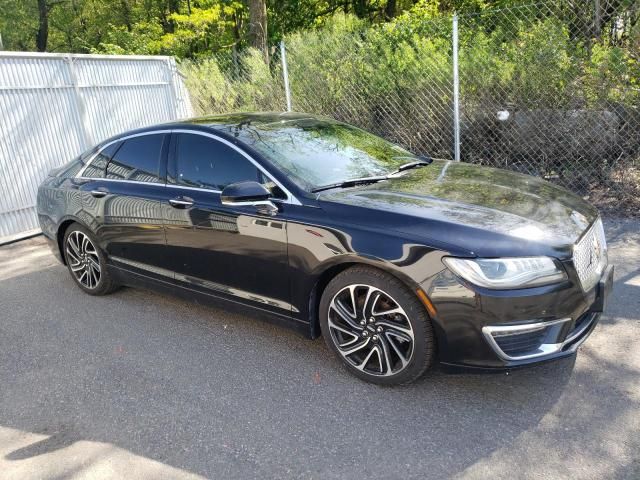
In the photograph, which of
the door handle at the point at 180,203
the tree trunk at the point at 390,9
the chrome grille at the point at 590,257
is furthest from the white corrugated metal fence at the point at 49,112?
the tree trunk at the point at 390,9

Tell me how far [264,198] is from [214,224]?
51 cm

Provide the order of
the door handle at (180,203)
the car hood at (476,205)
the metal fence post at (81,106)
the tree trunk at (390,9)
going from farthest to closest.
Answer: the tree trunk at (390,9)
the metal fence post at (81,106)
the door handle at (180,203)
the car hood at (476,205)

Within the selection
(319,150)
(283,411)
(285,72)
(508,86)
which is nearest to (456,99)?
(508,86)

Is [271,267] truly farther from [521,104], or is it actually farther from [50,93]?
[50,93]

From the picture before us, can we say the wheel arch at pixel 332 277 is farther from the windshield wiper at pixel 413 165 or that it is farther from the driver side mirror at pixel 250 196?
the windshield wiper at pixel 413 165

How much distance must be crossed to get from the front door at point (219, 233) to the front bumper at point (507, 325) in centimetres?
110

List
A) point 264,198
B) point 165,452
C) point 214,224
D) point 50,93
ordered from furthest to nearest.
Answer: point 50,93 < point 214,224 < point 264,198 < point 165,452

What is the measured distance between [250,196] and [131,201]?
4.79ft

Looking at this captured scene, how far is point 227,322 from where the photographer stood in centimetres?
420

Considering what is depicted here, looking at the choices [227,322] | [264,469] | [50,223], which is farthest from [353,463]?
[50,223]

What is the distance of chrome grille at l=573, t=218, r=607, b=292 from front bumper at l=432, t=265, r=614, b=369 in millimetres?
112

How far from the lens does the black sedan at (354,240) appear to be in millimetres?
2734

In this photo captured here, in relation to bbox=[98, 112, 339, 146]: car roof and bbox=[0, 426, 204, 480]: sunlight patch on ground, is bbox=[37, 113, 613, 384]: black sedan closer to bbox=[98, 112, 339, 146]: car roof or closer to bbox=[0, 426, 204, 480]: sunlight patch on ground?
bbox=[98, 112, 339, 146]: car roof

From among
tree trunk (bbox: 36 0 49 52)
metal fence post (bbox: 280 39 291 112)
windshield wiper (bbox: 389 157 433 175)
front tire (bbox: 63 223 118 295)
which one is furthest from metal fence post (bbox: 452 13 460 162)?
tree trunk (bbox: 36 0 49 52)
